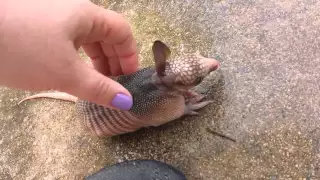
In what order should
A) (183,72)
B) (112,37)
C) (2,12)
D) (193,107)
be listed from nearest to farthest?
(2,12)
(112,37)
(183,72)
(193,107)

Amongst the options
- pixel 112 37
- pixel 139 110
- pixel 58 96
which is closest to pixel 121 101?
pixel 112 37

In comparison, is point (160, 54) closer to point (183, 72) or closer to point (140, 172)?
point (183, 72)

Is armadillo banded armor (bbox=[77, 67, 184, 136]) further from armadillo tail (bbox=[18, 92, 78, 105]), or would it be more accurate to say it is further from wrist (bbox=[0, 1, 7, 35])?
wrist (bbox=[0, 1, 7, 35])

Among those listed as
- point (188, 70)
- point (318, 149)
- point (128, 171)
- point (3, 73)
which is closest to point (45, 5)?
point (3, 73)

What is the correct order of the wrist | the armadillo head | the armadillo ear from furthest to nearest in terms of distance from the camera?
the armadillo head
the armadillo ear
the wrist

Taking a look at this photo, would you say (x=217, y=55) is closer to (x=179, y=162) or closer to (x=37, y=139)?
(x=179, y=162)

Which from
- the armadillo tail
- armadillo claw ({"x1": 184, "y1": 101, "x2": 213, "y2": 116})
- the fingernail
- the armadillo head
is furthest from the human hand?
the armadillo tail

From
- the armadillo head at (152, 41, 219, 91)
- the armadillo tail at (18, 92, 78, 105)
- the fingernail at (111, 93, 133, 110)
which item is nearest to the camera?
the fingernail at (111, 93, 133, 110)

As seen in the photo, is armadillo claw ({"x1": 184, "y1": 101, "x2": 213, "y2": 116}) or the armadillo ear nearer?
the armadillo ear
